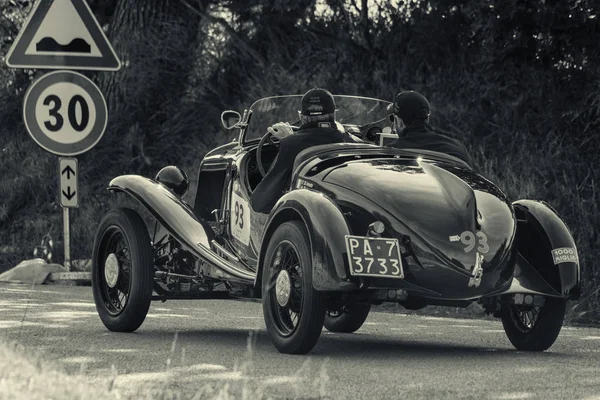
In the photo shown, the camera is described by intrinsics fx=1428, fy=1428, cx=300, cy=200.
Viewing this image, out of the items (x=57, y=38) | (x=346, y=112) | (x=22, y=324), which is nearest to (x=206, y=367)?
(x=22, y=324)

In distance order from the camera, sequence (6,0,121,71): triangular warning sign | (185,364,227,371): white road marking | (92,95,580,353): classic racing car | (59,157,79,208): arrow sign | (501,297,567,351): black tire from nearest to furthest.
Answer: (185,364,227,371): white road marking, (92,95,580,353): classic racing car, (501,297,567,351): black tire, (6,0,121,71): triangular warning sign, (59,157,79,208): arrow sign

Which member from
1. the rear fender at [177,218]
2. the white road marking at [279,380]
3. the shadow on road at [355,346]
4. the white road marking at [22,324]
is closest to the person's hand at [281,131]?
the rear fender at [177,218]

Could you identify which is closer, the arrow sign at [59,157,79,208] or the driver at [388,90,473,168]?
the driver at [388,90,473,168]

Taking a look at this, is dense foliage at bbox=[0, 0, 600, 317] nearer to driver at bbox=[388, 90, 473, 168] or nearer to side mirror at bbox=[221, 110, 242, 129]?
driver at bbox=[388, 90, 473, 168]

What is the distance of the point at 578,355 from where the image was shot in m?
8.22

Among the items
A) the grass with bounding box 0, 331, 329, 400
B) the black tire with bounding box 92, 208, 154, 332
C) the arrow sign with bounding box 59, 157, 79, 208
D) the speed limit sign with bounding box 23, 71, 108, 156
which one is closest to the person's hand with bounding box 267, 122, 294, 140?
the black tire with bounding box 92, 208, 154, 332

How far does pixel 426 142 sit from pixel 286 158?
2.84 ft

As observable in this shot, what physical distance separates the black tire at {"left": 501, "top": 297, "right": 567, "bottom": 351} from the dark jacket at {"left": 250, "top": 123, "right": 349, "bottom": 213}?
1504 millimetres

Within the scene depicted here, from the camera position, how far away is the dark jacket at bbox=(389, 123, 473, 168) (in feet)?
28.7

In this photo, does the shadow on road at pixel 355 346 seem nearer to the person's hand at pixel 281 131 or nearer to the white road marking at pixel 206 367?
the white road marking at pixel 206 367

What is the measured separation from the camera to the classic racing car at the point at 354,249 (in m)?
7.63

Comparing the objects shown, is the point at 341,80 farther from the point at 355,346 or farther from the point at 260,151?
the point at 355,346

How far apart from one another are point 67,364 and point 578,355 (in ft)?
9.64

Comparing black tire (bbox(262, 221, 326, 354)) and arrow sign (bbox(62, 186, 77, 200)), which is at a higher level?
black tire (bbox(262, 221, 326, 354))
